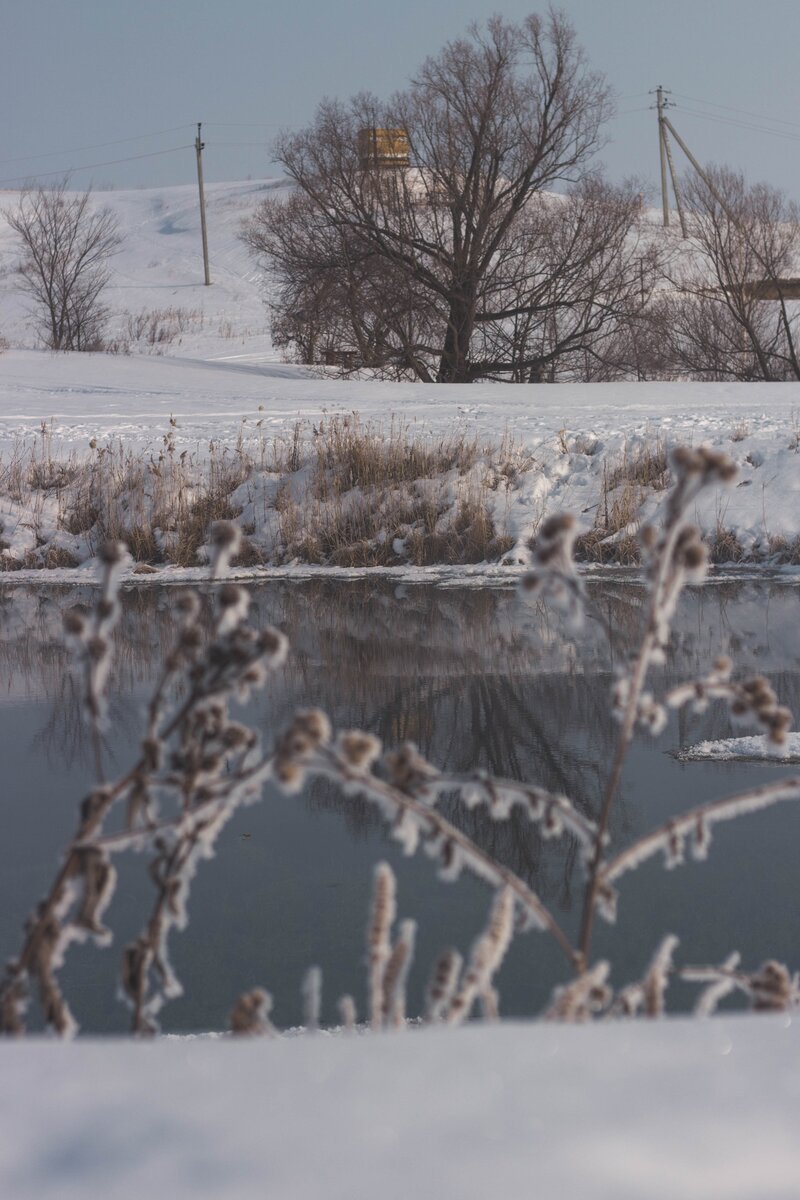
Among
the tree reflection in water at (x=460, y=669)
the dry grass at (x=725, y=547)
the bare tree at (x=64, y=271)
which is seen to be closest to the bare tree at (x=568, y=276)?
the bare tree at (x=64, y=271)

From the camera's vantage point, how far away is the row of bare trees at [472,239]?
23250mm

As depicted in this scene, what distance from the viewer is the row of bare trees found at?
2325cm

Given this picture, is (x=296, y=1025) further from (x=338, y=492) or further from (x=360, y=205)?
(x=360, y=205)

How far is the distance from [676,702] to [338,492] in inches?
411

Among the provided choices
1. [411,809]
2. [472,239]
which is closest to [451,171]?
[472,239]

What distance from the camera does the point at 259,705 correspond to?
6434mm

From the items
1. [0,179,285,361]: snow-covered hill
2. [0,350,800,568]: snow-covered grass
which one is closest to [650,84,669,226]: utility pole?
[0,179,285,361]: snow-covered hill

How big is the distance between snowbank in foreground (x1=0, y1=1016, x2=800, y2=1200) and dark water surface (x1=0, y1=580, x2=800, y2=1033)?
6.79 feet

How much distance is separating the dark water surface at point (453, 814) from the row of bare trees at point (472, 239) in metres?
15.5

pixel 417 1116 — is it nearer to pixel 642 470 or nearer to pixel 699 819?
pixel 699 819

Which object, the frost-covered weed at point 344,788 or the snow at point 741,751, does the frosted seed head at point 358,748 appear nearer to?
the frost-covered weed at point 344,788

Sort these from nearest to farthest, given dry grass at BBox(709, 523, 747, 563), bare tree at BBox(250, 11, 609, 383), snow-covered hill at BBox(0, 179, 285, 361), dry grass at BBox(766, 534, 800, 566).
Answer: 1. dry grass at BBox(766, 534, 800, 566)
2. dry grass at BBox(709, 523, 747, 563)
3. bare tree at BBox(250, 11, 609, 383)
4. snow-covered hill at BBox(0, 179, 285, 361)

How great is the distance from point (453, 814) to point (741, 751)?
1278 millimetres

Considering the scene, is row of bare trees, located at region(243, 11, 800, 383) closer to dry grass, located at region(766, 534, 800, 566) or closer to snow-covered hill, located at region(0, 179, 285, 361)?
snow-covered hill, located at region(0, 179, 285, 361)
